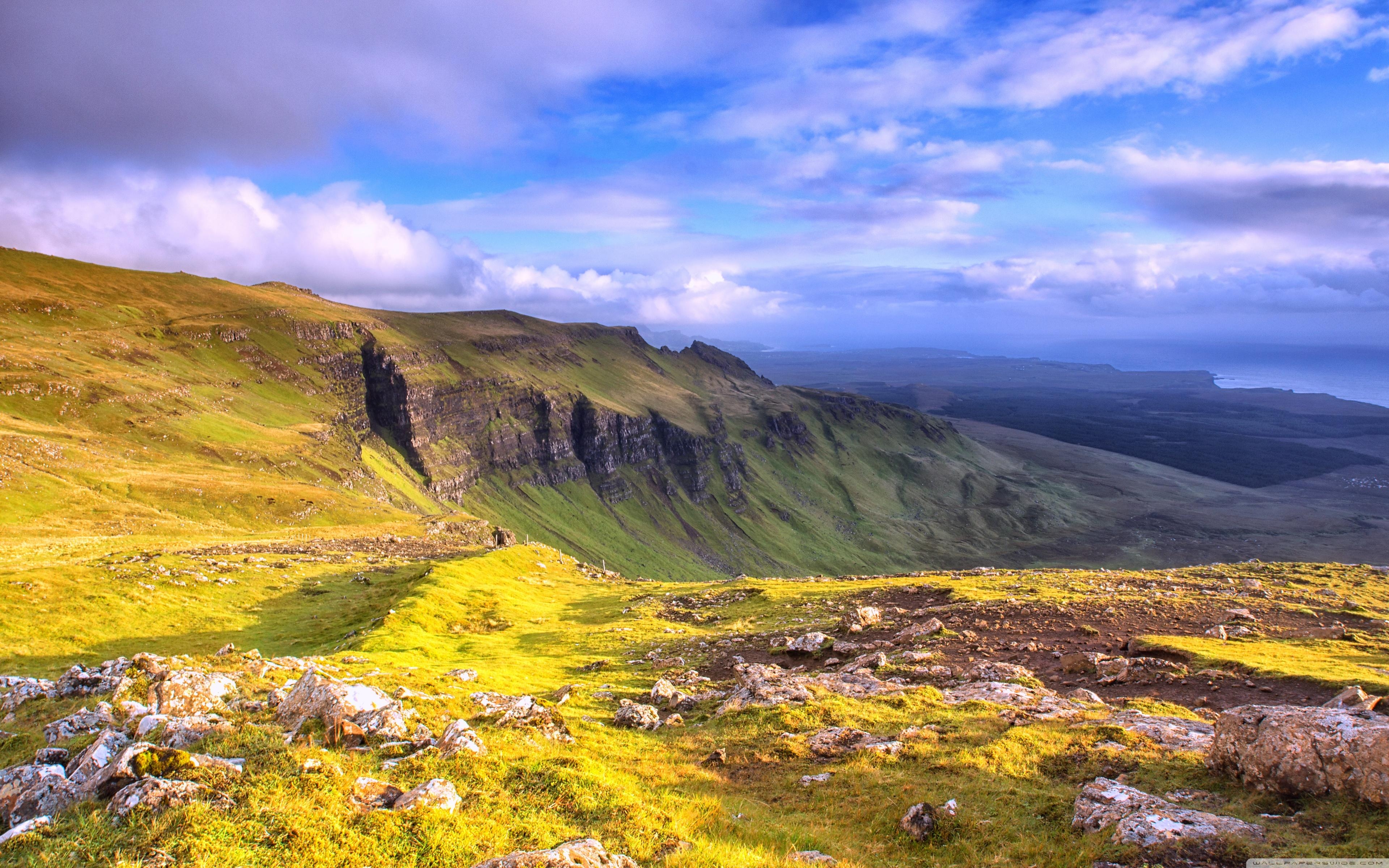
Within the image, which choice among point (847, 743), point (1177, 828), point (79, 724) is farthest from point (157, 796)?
point (1177, 828)

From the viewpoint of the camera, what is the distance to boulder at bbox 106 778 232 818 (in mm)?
13750

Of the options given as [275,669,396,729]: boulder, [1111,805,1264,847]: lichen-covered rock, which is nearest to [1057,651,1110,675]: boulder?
[1111,805,1264,847]: lichen-covered rock

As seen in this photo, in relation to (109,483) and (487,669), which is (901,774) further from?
(109,483)

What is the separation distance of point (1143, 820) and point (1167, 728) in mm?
10352

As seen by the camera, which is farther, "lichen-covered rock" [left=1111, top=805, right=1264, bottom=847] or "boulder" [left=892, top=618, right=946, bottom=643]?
"boulder" [left=892, top=618, right=946, bottom=643]

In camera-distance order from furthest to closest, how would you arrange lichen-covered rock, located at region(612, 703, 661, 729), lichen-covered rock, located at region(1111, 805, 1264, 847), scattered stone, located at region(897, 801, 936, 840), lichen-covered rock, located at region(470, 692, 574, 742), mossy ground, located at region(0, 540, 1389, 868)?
lichen-covered rock, located at region(612, 703, 661, 729)
lichen-covered rock, located at region(470, 692, 574, 742)
scattered stone, located at region(897, 801, 936, 840)
lichen-covered rock, located at region(1111, 805, 1264, 847)
mossy ground, located at region(0, 540, 1389, 868)

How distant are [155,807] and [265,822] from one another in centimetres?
233

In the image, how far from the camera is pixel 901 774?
2150cm

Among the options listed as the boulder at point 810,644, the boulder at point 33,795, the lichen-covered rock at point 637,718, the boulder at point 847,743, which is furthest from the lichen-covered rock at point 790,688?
the boulder at point 33,795

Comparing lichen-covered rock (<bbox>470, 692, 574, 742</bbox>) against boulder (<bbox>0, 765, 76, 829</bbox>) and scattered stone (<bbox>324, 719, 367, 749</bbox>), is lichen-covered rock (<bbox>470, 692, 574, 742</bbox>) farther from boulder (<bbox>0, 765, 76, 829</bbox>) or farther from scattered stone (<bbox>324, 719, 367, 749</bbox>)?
boulder (<bbox>0, 765, 76, 829</bbox>)

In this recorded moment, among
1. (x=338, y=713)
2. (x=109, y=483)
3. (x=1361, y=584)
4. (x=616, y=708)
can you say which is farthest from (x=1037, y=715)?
(x=109, y=483)

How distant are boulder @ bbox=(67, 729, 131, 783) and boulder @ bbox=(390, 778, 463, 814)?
294 inches

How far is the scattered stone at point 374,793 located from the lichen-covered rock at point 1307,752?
23678mm

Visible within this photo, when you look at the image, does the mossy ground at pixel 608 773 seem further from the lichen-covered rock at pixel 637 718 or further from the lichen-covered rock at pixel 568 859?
the lichen-covered rock at pixel 568 859
